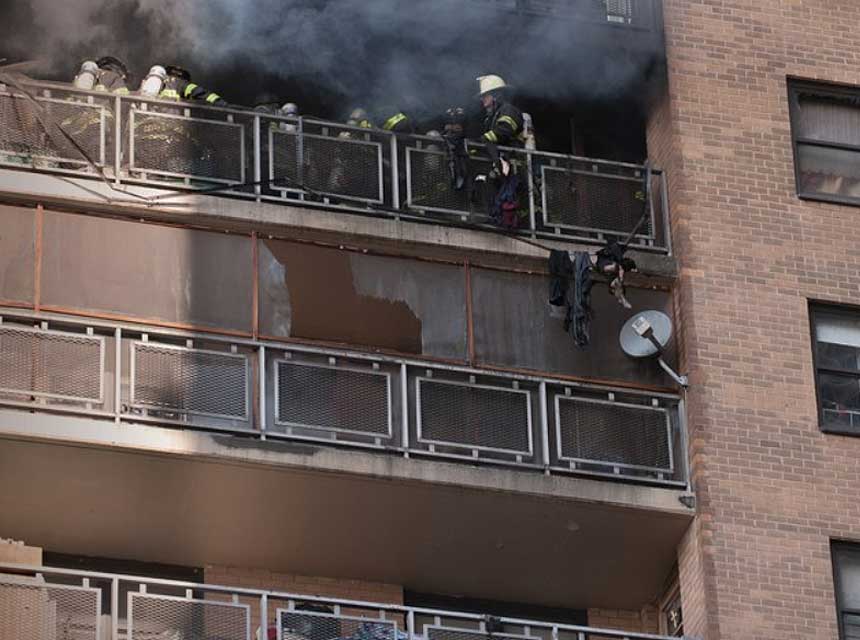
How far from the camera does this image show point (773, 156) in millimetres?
31141

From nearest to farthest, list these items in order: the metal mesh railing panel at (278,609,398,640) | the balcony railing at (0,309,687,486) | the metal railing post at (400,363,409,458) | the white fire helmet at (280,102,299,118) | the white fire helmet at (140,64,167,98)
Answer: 1. the metal mesh railing panel at (278,609,398,640)
2. the balcony railing at (0,309,687,486)
3. the metal railing post at (400,363,409,458)
4. the white fire helmet at (140,64,167,98)
5. the white fire helmet at (280,102,299,118)

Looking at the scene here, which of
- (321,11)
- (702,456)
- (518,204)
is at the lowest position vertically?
(702,456)

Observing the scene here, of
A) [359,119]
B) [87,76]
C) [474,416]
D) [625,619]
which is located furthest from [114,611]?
[359,119]

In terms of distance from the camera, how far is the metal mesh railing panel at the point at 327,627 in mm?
27281

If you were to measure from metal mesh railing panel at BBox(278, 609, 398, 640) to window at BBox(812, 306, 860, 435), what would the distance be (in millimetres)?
5043

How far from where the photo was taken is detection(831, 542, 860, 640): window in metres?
29.1

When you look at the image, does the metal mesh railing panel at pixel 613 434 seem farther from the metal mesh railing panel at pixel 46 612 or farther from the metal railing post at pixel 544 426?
the metal mesh railing panel at pixel 46 612

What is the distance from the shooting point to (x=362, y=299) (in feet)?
97.5

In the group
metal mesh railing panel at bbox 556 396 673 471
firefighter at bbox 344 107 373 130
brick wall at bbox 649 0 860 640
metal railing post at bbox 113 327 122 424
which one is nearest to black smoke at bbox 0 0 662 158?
firefighter at bbox 344 107 373 130

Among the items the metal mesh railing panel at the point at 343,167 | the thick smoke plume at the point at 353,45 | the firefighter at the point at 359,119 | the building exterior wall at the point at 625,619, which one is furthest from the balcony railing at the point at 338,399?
the thick smoke plume at the point at 353,45

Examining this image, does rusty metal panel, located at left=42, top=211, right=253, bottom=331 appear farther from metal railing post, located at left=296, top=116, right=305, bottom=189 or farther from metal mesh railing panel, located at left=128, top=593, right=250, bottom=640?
metal mesh railing panel, located at left=128, top=593, right=250, bottom=640

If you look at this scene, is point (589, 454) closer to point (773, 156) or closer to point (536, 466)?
point (536, 466)

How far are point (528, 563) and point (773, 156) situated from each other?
16.0 ft

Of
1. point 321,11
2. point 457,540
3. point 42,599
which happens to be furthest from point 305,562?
point 321,11
